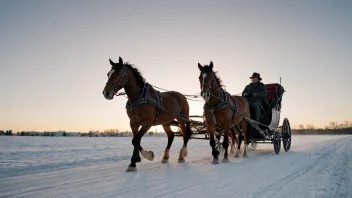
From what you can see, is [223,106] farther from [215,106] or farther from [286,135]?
[286,135]

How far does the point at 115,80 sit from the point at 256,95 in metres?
6.80

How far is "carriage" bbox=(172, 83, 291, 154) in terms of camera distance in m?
11.0

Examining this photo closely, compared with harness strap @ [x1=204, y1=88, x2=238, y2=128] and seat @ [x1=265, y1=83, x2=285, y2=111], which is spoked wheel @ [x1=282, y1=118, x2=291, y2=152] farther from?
harness strap @ [x1=204, y1=88, x2=238, y2=128]

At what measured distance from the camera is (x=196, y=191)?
A: 448 centimetres

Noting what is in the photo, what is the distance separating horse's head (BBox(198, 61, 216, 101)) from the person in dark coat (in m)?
3.70

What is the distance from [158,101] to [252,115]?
215 inches

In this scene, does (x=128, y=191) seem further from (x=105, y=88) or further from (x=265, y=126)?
(x=265, y=126)

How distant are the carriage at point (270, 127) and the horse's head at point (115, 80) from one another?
10.4 ft

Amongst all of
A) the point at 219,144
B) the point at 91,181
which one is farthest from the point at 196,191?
the point at 219,144

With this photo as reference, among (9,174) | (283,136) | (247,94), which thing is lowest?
(9,174)

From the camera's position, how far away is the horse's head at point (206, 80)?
823cm

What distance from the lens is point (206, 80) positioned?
27.2 feet

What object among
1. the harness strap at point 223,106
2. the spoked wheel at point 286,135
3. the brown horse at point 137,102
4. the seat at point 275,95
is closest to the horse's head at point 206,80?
the harness strap at point 223,106

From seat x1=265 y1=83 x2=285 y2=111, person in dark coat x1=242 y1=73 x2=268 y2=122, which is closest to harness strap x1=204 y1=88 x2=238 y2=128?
person in dark coat x1=242 y1=73 x2=268 y2=122
